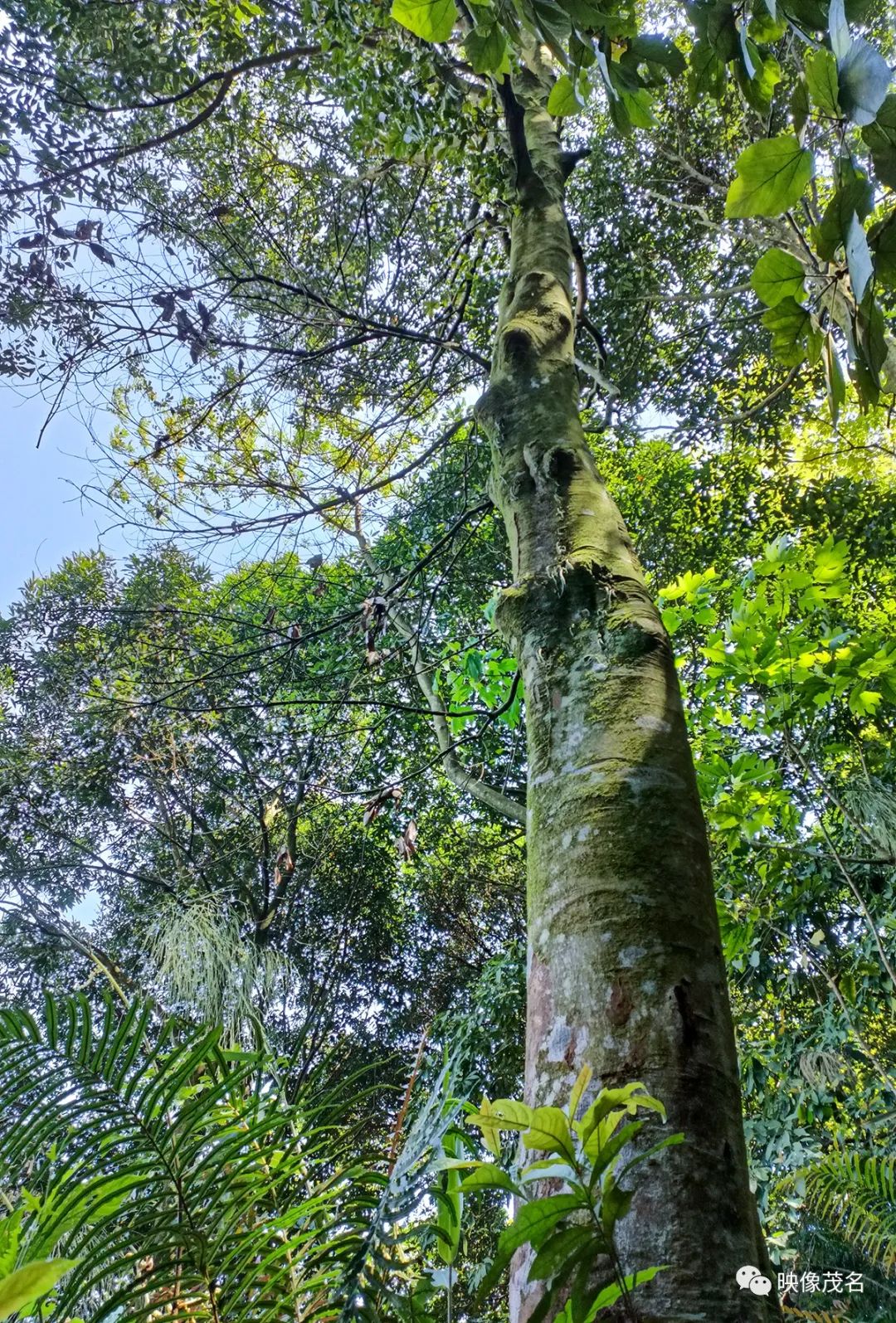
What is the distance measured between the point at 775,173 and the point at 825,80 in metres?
0.08

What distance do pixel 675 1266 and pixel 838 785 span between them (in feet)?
10.8

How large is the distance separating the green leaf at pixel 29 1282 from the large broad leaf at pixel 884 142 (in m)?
0.81

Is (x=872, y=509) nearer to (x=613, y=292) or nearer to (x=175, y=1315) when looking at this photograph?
(x=613, y=292)

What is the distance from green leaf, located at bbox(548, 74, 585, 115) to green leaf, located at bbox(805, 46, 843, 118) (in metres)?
0.46

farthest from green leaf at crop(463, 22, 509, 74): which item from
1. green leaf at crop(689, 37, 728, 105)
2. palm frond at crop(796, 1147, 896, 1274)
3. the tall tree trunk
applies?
palm frond at crop(796, 1147, 896, 1274)

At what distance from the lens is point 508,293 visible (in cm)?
218

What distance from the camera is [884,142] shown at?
606mm

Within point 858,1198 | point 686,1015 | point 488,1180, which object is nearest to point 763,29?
point 686,1015

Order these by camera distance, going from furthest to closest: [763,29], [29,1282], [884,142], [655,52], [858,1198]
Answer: [858,1198] < [763,29] < [655,52] < [884,142] < [29,1282]

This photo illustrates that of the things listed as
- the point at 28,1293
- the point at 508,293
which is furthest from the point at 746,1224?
the point at 508,293

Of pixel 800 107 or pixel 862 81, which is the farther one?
pixel 800 107

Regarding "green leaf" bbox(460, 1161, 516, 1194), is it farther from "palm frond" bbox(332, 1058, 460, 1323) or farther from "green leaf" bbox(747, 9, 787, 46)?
"green leaf" bbox(747, 9, 787, 46)

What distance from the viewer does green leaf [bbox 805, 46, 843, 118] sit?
1.95 feet

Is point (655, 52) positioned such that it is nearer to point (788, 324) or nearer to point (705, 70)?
point (705, 70)
